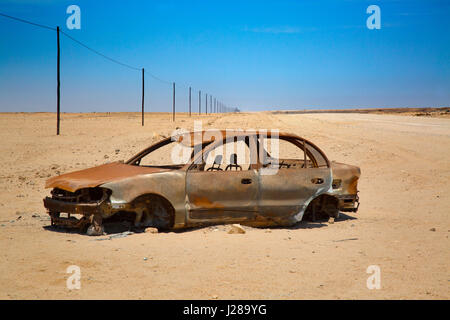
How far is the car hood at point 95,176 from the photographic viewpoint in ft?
21.6

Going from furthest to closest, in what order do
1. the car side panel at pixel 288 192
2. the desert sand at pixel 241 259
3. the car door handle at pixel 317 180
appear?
1. the car door handle at pixel 317 180
2. the car side panel at pixel 288 192
3. the desert sand at pixel 241 259

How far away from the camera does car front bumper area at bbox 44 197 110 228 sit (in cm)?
657

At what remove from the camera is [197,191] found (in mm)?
6902

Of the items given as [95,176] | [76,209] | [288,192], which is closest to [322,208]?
[288,192]

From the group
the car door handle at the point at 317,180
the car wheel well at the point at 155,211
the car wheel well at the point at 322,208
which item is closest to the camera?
the car wheel well at the point at 155,211

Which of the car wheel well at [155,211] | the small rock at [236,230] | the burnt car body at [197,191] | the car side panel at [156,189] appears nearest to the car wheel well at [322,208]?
the burnt car body at [197,191]

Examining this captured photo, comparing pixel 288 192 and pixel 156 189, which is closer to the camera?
pixel 156 189

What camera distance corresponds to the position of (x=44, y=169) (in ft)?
51.7

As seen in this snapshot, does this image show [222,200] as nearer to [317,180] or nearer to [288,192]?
[288,192]

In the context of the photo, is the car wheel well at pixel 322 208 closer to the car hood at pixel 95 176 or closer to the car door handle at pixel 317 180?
the car door handle at pixel 317 180

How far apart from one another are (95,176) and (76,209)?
0.56 metres

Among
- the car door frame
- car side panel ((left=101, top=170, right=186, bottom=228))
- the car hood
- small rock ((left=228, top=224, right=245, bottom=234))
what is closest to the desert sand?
small rock ((left=228, top=224, right=245, bottom=234))
